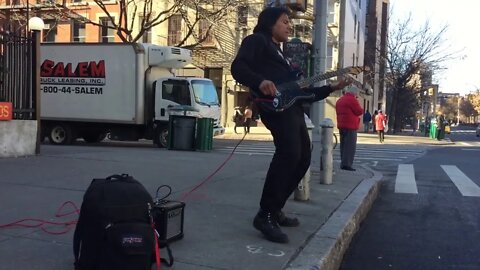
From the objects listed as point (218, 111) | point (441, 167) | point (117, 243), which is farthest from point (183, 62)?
point (117, 243)

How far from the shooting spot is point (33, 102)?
10969 mm

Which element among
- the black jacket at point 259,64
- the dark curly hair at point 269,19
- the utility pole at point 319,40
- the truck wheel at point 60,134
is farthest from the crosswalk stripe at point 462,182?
the truck wheel at point 60,134

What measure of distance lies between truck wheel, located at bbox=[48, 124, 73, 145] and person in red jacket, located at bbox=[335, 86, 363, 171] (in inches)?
431

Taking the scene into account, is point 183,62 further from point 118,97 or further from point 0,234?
point 0,234

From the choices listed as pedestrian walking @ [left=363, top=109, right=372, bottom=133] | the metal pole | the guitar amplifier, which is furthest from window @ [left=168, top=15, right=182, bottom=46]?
the guitar amplifier

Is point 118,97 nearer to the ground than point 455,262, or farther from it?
farther from it

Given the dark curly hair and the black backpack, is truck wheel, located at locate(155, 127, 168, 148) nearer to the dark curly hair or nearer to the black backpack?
the dark curly hair

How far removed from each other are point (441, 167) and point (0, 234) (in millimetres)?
11868

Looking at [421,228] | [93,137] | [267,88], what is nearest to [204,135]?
[93,137]

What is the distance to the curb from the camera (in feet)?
13.6

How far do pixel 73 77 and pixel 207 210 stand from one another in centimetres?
1361

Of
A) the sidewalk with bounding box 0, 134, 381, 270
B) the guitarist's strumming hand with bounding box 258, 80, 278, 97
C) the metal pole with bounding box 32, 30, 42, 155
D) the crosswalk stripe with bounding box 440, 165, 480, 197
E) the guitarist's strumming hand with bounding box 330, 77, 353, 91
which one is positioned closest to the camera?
the sidewalk with bounding box 0, 134, 381, 270

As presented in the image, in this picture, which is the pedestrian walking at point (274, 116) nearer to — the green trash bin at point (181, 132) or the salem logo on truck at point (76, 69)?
the green trash bin at point (181, 132)

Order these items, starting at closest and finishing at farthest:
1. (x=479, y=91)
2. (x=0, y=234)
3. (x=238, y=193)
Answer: (x=0, y=234) < (x=238, y=193) < (x=479, y=91)
